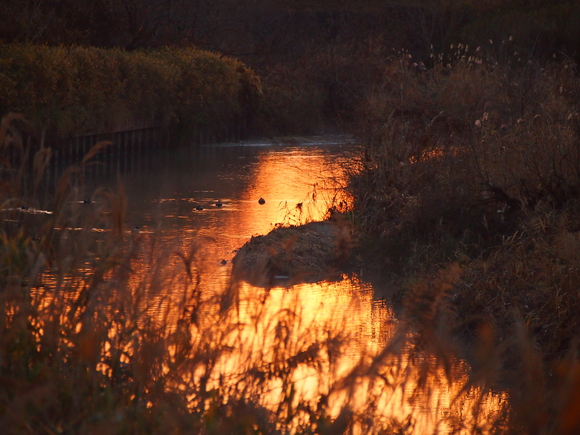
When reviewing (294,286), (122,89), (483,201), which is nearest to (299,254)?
(483,201)

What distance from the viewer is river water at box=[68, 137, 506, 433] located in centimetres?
393

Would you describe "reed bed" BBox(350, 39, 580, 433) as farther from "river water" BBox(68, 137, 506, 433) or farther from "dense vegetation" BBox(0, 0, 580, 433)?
"river water" BBox(68, 137, 506, 433)

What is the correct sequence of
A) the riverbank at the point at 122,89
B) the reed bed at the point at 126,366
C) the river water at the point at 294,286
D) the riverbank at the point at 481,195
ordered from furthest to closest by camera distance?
the riverbank at the point at 122,89 < the riverbank at the point at 481,195 < the river water at the point at 294,286 < the reed bed at the point at 126,366

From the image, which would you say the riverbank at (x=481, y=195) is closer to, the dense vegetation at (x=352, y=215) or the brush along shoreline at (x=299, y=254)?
the dense vegetation at (x=352, y=215)

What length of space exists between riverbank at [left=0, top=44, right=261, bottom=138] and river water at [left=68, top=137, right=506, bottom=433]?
3.16 feet

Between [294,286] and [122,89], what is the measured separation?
13.2m

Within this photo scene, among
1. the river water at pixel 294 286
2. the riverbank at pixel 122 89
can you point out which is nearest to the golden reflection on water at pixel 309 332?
the river water at pixel 294 286

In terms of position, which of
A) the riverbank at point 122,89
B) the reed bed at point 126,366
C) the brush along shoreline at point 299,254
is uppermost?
the riverbank at point 122,89

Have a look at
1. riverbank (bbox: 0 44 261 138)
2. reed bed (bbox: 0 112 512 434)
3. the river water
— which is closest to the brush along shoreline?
the river water

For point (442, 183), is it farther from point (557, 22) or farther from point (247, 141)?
point (557, 22)

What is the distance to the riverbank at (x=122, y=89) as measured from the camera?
1517 cm

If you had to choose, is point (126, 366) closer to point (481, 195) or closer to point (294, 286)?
point (294, 286)

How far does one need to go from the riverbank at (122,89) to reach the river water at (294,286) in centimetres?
96

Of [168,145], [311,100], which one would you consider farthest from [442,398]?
[311,100]
